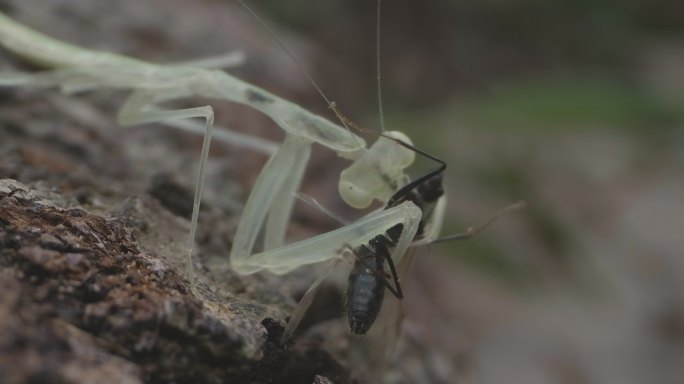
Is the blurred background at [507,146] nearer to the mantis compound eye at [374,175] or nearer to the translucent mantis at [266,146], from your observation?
the translucent mantis at [266,146]

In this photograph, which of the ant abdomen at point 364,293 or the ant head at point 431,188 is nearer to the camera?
the ant abdomen at point 364,293

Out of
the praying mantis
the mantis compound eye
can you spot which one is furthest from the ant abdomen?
the mantis compound eye

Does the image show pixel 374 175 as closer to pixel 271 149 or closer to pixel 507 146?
pixel 271 149

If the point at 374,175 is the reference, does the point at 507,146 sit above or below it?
below

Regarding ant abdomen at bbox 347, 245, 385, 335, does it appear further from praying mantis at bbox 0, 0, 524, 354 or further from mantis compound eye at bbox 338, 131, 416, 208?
mantis compound eye at bbox 338, 131, 416, 208

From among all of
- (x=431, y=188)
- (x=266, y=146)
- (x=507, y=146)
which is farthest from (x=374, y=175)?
(x=507, y=146)

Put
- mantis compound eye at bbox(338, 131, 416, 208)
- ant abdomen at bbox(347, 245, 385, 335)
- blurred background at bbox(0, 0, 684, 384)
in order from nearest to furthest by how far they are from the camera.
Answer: ant abdomen at bbox(347, 245, 385, 335), mantis compound eye at bbox(338, 131, 416, 208), blurred background at bbox(0, 0, 684, 384)

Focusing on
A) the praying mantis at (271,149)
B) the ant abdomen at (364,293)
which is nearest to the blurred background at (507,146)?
the praying mantis at (271,149)
